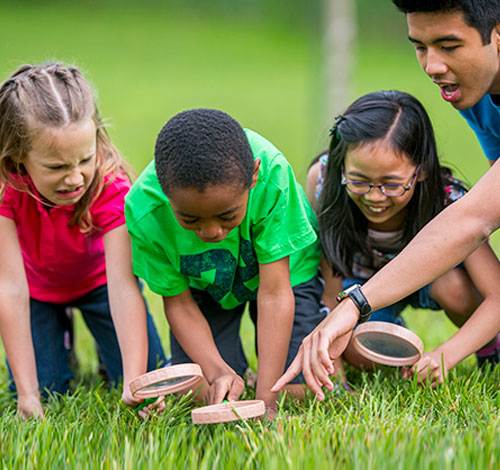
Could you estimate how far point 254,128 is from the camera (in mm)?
18266

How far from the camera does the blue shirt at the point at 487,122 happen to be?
11.3ft

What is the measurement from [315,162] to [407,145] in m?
0.66

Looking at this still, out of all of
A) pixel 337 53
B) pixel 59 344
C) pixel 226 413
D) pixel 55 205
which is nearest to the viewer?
pixel 226 413

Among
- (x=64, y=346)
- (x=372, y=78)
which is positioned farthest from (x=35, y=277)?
(x=372, y=78)

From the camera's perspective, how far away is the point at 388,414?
2.74 meters

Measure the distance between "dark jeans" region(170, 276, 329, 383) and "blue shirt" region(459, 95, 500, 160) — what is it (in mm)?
1106

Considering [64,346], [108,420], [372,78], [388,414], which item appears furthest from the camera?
[372,78]

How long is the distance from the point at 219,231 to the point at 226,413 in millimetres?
702

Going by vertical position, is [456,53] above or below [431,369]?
above

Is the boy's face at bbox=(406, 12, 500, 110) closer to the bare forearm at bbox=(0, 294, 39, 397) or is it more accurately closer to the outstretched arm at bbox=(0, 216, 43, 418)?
the outstretched arm at bbox=(0, 216, 43, 418)

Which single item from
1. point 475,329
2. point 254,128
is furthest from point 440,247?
point 254,128

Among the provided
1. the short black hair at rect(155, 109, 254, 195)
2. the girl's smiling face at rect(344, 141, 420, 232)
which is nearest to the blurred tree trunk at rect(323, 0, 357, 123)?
the girl's smiling face at rect(344, 141, 420, 232)

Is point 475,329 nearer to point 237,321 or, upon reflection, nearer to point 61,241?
point 237,321

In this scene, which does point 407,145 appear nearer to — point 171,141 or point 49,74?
point 171,141
